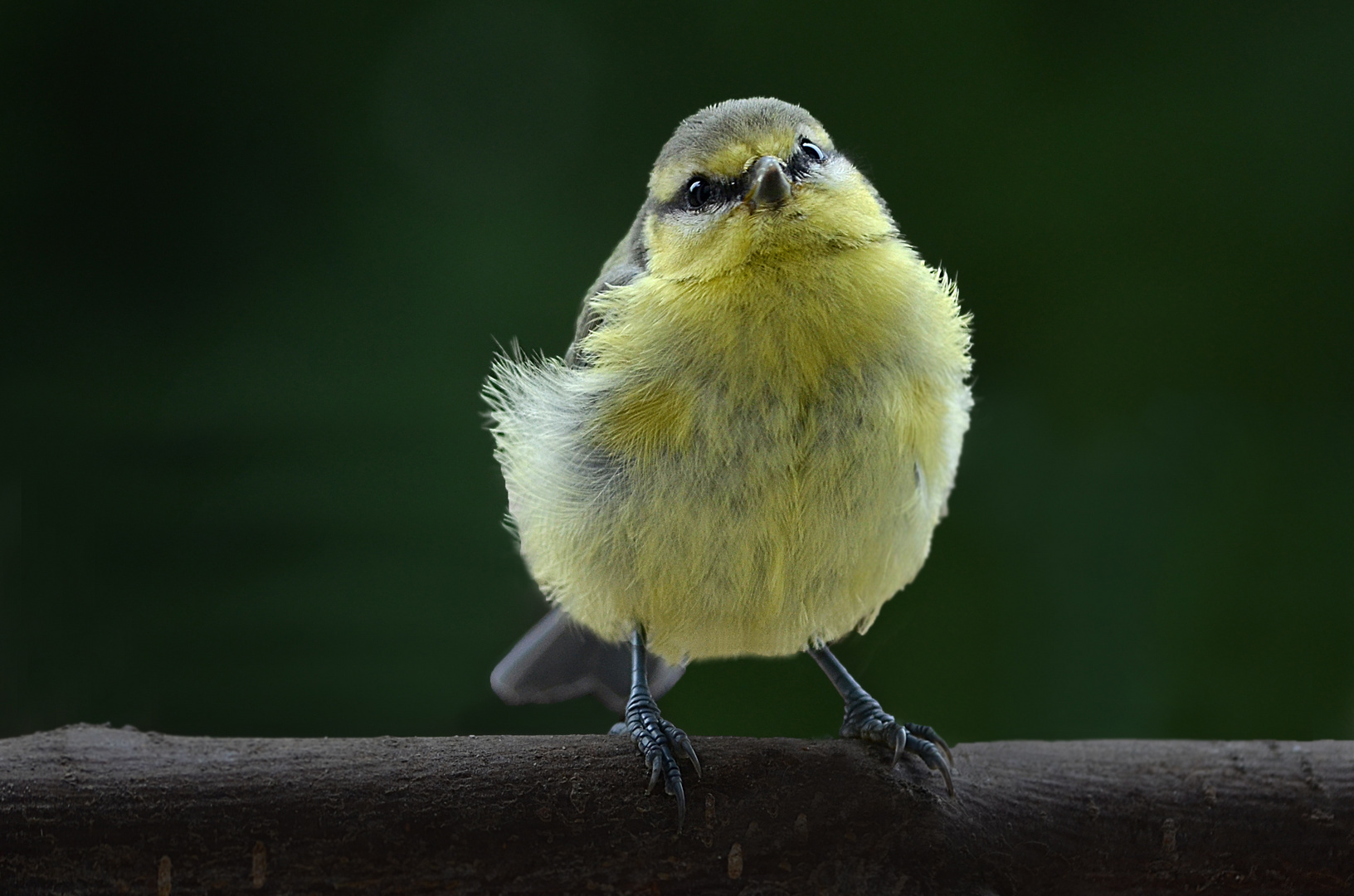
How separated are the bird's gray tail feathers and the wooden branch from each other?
35cm

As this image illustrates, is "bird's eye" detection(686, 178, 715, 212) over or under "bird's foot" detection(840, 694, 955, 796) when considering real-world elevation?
over

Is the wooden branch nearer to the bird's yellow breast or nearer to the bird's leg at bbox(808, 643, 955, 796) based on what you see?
the bird's leg at bbox(808, 643, 955, 796)

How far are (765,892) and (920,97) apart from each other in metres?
1.44

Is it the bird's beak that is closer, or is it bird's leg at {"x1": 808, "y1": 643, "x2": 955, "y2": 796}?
the bird's beak

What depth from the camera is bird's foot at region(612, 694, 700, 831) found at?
127cm

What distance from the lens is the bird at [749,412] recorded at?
1.30m

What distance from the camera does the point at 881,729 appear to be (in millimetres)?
1447

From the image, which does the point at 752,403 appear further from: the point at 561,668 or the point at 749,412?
the point at 561,668

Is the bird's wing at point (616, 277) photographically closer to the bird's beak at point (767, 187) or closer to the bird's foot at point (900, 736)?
the bird's beak at point (767, 187)

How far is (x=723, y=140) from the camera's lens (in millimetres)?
1340

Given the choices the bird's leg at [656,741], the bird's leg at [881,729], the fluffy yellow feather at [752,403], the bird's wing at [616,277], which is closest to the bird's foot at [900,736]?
the bird's leg at [881,729]

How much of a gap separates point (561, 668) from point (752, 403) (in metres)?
0.62

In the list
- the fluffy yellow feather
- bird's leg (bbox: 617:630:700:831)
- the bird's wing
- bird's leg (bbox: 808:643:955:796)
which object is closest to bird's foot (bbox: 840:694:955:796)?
bird's leg (bbox: 808:643:955:796)

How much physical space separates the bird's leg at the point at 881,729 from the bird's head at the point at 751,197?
0.58 metres
